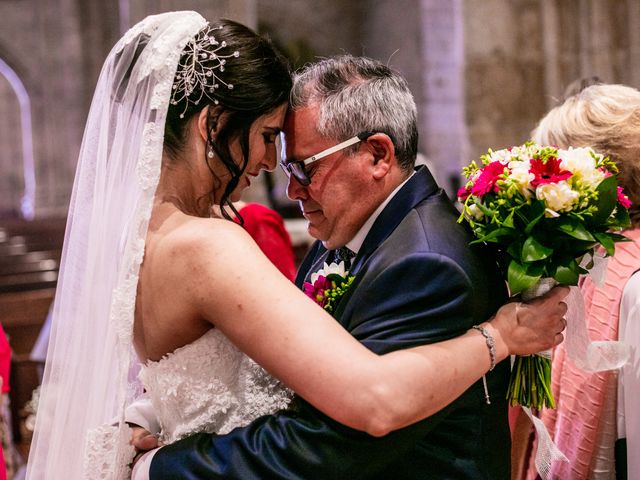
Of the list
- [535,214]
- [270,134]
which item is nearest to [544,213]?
[535,214]

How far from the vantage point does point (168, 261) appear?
174 centimetres

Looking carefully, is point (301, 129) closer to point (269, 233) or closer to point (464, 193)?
point (464, 193)

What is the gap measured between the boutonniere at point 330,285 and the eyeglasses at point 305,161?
0.27 m

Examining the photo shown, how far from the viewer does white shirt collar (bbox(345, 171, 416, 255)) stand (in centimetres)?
209

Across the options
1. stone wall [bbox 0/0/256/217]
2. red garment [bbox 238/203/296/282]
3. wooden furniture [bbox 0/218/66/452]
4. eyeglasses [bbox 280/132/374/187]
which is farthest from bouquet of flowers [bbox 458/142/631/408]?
stone wall [bbox 0/0/256/217]

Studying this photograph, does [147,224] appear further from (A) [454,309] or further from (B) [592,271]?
(B) [592,271]

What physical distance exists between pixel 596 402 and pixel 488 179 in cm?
90

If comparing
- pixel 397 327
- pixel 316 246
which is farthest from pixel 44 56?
pixel 397 327

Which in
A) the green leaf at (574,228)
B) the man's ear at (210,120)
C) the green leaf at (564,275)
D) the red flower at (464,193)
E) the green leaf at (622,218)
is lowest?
the green leaf at (564,275)

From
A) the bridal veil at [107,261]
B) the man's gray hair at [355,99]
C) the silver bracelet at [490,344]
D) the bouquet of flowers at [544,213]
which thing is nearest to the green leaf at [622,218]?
the bouquet of flowers at [544,213]

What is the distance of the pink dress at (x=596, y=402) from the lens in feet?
7.59

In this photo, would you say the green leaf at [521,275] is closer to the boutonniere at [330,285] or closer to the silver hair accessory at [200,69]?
the boutonniere at [330,285]

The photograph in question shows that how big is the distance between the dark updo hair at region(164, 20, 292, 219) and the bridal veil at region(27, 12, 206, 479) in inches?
2.5

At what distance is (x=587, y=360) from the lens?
6.82 feet
